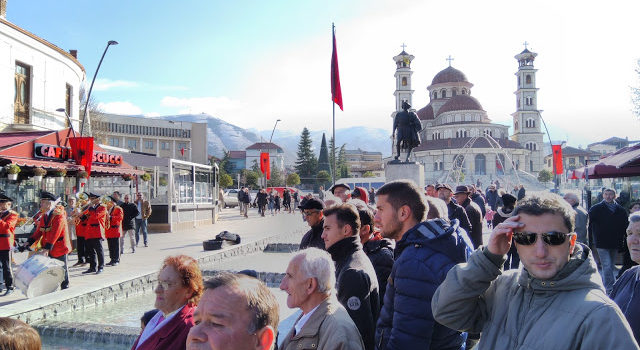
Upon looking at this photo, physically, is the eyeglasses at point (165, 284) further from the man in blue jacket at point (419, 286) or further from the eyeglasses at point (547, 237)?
the eyeglasses at point (547, 237)

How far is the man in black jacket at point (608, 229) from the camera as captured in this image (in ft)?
27.2

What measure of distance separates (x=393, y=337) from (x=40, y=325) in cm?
603

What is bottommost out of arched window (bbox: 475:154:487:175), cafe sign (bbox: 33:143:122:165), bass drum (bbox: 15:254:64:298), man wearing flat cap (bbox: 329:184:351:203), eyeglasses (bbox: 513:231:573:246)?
bass drum (bbox: 15:254:64:298)

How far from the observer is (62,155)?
15.9 meters

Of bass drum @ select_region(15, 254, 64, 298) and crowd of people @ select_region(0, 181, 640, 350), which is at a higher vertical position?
crowd of people @ select_region(0, 181, 640, 350)

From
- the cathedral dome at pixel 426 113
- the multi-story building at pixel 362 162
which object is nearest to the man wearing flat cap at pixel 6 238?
the cathedral dome at pixel 426 113

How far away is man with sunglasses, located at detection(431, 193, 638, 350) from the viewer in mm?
A: 1791

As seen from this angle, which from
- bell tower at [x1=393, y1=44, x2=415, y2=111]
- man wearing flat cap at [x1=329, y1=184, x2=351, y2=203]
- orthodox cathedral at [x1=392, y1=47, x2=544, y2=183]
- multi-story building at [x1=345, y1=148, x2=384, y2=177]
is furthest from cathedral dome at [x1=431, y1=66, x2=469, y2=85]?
man wearing flat cap at [x1=329, y1=184, x2=351, y2=203]

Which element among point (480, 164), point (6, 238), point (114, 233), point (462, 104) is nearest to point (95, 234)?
point (114, 233)

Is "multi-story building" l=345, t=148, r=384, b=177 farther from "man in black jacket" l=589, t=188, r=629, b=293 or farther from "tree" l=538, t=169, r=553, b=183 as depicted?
"man in black jacket" l=589, t=188, r=629, b=293

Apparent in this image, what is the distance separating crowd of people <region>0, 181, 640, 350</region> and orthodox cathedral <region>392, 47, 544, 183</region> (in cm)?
8170

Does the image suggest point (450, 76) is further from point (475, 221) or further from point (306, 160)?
point (475, 221)

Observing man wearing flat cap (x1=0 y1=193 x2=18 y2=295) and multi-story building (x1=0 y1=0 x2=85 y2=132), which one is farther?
multi-story building (x1=0 y1=0 x2=85 y2=132)

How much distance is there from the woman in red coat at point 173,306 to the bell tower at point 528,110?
10032 centimetres
